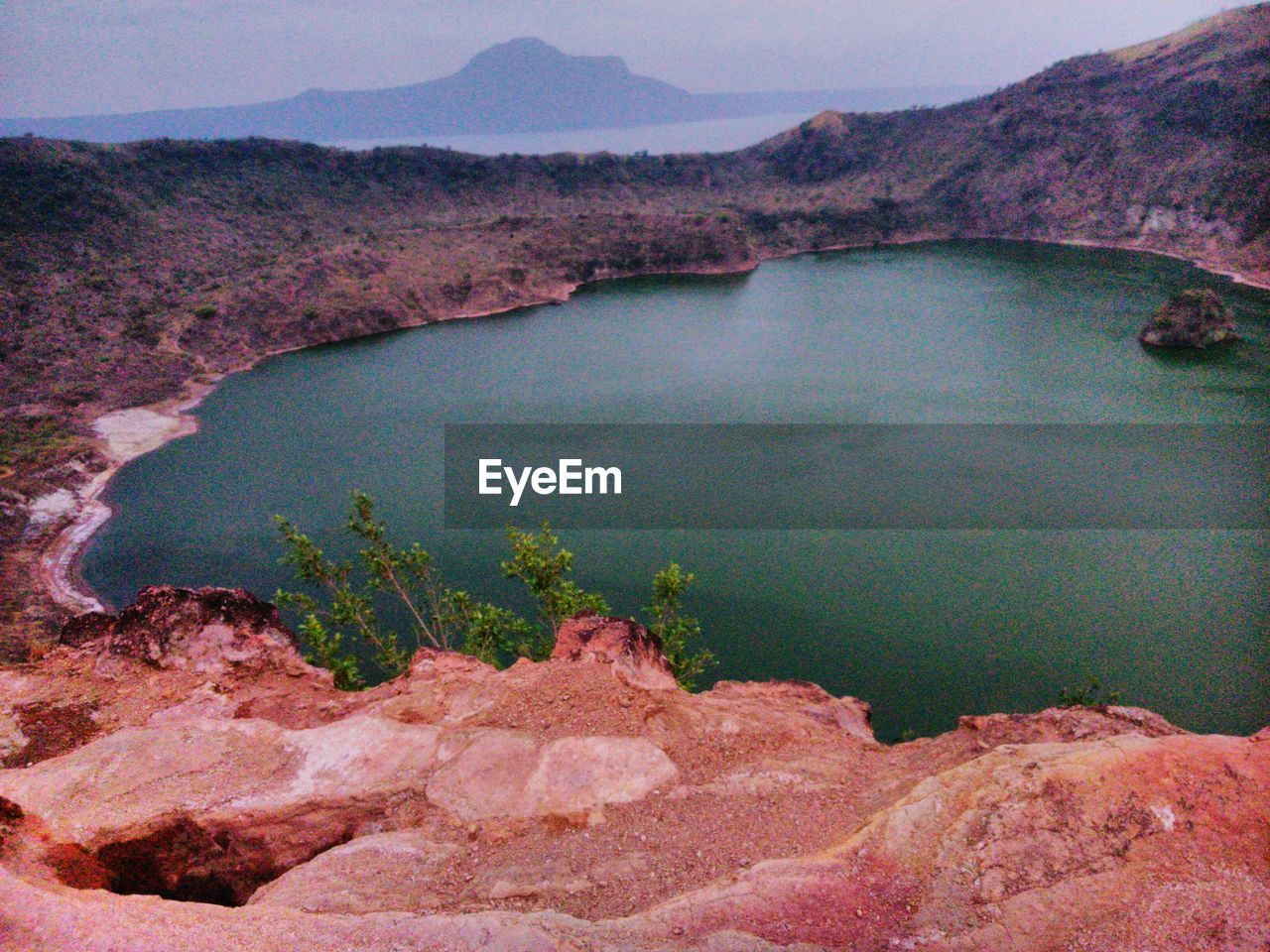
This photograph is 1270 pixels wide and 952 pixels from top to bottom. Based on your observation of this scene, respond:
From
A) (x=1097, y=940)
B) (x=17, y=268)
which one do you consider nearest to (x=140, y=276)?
(x=17, y=268)

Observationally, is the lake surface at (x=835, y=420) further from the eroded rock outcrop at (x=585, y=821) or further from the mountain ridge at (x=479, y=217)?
the eroded rock outcrop at (x=585, y=821)

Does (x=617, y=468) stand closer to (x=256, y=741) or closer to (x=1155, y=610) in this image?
(x=1155, y=610)

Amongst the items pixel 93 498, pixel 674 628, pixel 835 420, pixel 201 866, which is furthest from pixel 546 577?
pixel 93 498

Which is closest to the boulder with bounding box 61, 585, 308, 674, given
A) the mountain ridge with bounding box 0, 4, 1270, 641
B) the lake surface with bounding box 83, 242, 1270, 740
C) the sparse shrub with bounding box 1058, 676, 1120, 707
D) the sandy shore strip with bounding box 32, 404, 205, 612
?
the lake surface with bounding box 83, 242, 1270, 740

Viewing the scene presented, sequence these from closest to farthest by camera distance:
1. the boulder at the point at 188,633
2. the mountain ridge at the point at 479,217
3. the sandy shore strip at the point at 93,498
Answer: the boulder at the point at 188,633 < the sandy shore strip at the point at 93,498 < the mountain ridge at the point at 479,217

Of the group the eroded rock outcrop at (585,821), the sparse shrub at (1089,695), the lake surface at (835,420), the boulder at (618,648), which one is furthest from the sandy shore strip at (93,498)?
the sparse shrub at (1089,695)

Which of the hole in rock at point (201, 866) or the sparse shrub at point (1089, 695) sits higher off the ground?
the hole in rock at point (201, 866)
